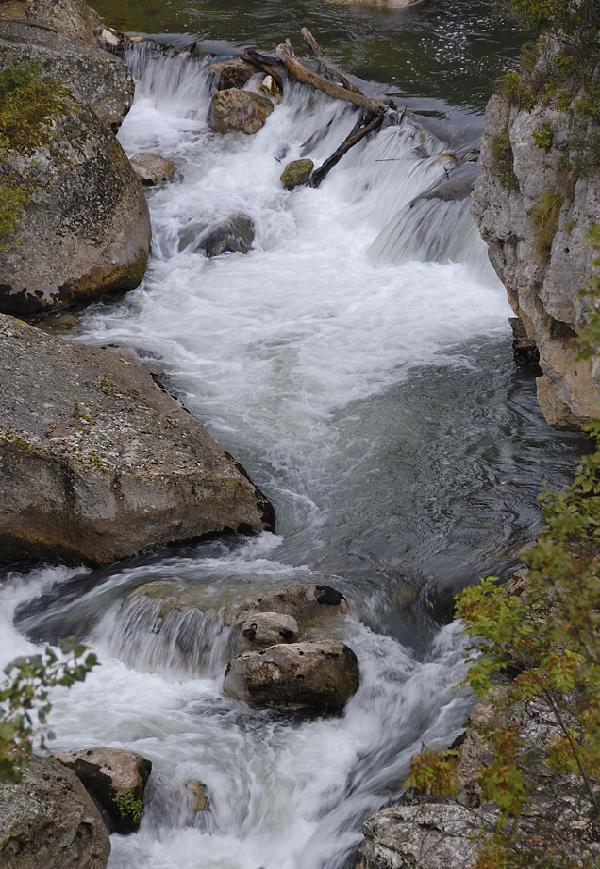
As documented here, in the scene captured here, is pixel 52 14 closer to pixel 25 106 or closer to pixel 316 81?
pixel 316 81

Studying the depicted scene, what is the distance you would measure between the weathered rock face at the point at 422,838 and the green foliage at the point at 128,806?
1972 millimetres

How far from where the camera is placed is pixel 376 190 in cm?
1920

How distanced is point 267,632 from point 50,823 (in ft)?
9.43

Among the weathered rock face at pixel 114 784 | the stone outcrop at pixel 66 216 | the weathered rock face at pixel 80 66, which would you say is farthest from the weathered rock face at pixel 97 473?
the weathered rock face at pixel 80 66

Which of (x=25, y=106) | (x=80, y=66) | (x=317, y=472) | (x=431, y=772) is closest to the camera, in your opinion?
(x=431, y=772)

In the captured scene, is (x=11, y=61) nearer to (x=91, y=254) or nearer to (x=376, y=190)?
(x=91, y=254)

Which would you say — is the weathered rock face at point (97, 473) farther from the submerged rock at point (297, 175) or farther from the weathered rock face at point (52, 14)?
the weathered rock face at point (52, 14)

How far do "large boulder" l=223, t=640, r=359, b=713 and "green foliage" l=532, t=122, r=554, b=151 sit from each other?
5.72 m

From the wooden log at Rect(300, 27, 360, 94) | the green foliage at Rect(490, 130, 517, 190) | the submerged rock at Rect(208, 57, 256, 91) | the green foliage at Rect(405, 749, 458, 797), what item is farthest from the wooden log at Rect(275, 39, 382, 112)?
the green foliage at Rect(405, 749, 458, 797)

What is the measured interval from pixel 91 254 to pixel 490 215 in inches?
271

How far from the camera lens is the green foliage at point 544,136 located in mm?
10523

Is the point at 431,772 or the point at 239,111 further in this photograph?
the point at 239,111

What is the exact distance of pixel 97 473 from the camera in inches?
409

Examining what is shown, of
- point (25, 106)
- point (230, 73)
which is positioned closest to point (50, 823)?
point (25, 106)
